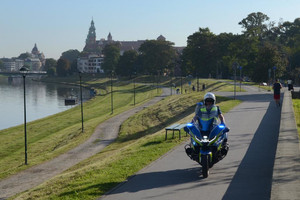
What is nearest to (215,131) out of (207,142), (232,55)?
(207,142)

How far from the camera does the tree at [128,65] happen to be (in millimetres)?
135000

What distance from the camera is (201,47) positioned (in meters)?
98.4

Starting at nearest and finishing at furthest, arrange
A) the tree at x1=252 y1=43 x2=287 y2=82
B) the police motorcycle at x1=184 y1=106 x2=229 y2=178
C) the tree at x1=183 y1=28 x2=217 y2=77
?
the police motorcycle at x1=184 y1=106 x2=229 y2=178, the tree at x1=252 y1=43 x2=287 y2=82, the tree at x1=183 y1=28 x2=217 y2=77

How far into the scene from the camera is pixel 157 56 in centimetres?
12356

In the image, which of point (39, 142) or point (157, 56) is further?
point (157, 56)

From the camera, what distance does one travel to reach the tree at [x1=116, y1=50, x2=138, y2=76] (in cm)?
13500

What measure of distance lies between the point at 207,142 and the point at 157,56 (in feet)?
377

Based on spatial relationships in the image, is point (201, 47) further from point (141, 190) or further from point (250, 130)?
point (141, 190)

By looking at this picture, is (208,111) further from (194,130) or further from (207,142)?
(207,142)

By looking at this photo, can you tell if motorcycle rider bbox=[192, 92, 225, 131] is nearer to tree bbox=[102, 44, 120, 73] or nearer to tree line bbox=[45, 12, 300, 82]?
tree line bbox=[45, 12, 300, 82]

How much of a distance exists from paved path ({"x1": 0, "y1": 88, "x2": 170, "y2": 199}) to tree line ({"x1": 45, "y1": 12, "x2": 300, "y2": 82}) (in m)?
36.1

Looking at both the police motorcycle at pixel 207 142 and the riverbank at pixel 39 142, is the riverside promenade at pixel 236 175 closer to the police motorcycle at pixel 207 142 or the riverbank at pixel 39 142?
the police motorcycle at pixel 207 142

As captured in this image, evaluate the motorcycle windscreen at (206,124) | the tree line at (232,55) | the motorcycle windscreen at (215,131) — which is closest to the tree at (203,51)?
the tree line at (232,55)

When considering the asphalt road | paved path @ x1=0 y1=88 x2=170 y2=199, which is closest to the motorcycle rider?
the asphalt road
